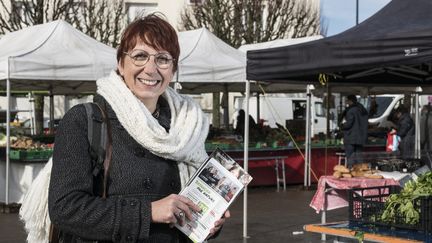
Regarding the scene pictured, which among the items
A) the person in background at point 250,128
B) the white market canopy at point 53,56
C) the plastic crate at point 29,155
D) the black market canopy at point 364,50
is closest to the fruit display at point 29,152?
the plastic crate at point 29,155

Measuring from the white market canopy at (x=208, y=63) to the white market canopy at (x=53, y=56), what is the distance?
1343 mm

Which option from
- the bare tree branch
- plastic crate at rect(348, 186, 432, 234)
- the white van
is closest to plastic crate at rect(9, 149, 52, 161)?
plastic crate at rect(348, 186, 432, 234)

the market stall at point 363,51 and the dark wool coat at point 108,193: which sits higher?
the market stall at point 363,51

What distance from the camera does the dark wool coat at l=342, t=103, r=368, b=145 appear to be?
14.5m

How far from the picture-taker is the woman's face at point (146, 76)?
236 cm

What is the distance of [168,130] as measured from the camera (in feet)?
8.12

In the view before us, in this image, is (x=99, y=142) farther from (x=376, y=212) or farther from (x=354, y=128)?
(x=354, y=128)

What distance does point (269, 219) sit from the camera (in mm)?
10695

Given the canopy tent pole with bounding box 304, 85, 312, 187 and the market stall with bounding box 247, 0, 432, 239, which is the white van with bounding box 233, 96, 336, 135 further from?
the market stall with bounding box 247, 0, 432, 239

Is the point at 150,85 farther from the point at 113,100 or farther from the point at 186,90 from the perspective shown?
the point at 186,90

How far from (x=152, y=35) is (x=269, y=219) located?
8.57m

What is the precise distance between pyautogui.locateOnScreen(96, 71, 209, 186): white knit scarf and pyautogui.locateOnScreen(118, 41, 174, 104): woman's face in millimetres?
28

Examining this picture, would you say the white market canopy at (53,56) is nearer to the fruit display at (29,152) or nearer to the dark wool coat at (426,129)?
the fruit display at (29,152)

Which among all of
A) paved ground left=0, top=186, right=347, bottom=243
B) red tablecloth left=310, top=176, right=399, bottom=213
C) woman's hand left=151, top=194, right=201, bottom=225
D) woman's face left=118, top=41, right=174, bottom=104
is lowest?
paved ground left=0, top=186, right=347, bottom=243
